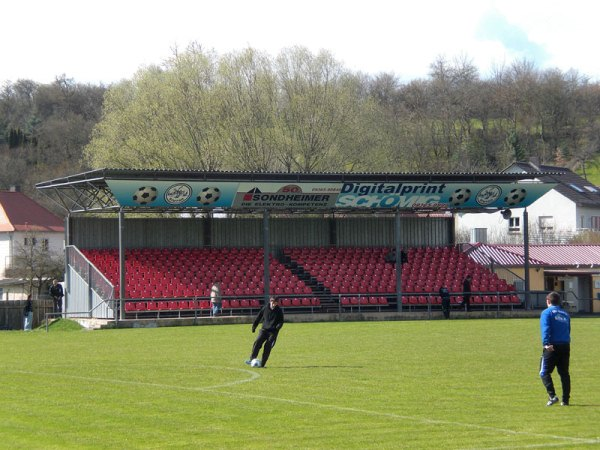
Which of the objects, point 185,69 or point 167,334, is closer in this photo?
point 167,334

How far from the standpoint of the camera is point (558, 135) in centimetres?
10394

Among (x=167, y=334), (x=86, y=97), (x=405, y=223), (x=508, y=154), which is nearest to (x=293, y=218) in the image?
(x=405, y=223)

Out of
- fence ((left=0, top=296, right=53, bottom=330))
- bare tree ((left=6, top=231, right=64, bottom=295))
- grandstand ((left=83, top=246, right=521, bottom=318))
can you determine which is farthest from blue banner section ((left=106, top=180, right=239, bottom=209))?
bare tree ((left=6, top=231, right=64, bottom=295))

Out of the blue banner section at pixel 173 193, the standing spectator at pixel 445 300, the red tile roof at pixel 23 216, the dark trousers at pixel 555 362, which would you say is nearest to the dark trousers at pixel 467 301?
the standing spectator at pixel 445 300

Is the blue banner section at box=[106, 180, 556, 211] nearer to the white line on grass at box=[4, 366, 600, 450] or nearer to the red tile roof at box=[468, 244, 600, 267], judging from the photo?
the red tile roof at box=[468, 244, 600, 267]

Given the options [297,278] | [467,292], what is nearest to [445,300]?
[467,292]

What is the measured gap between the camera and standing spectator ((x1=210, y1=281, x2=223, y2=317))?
132 feet

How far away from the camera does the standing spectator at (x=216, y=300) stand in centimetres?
4022

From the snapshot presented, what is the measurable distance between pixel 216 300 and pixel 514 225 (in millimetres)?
41136

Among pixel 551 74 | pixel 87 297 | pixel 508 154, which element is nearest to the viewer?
pixel 87 297

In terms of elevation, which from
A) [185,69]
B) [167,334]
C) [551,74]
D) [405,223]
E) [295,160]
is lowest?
[167,334]

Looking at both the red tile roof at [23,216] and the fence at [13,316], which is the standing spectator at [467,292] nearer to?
the fence at [13,316]

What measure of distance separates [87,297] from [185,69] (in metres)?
25.0

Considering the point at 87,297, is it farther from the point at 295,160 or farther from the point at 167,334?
the point at 295,160
